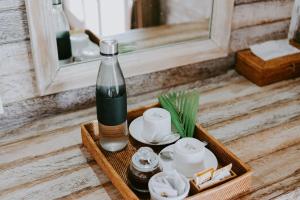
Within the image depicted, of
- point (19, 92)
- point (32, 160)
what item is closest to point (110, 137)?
point (32, 160)

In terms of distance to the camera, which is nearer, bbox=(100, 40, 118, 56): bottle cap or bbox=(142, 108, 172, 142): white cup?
bbox=(100, 40, 118, 56): bottle cap

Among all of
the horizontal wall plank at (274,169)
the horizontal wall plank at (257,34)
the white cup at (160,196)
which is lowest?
the horizontal wall plank at (274,169)

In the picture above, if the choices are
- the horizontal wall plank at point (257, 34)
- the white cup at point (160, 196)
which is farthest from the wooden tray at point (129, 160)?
the horizontal wall plank at point (257, 34)

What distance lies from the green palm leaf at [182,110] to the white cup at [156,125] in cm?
4

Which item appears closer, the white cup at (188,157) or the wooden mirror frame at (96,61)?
the white cup at (188,157)

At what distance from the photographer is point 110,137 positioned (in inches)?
40.8

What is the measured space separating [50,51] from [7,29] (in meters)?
0.13

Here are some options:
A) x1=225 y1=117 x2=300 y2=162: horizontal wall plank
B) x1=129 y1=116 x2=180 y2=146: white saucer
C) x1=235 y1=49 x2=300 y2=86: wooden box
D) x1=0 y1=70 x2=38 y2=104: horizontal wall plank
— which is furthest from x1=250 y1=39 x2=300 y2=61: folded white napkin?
x1=0 y1=70 x2=38 y2=104: horizontal wall plank

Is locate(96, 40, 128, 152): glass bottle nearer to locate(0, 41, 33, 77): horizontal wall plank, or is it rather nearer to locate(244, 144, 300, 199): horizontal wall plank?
locate(0, 41, 33, 77): horizontal wall plank

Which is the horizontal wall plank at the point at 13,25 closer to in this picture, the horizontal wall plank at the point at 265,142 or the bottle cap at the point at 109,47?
the bottle cap at the point at 109,47

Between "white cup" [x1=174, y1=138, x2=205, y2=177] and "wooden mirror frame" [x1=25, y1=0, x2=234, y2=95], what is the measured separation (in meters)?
0.43

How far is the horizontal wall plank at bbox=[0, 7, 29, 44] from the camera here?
1.05 meters

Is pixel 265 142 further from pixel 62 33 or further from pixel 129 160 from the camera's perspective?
pixel 62 33

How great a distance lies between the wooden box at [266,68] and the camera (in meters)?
1.39
